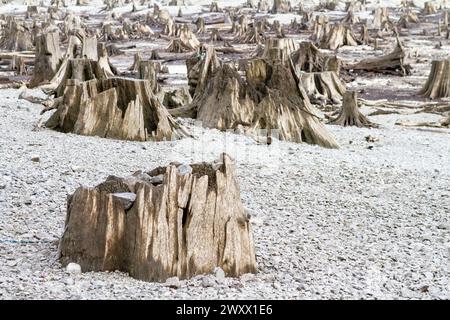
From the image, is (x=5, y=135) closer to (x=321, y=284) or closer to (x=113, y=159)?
(x=113, y=159)

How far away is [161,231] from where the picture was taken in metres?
4.23

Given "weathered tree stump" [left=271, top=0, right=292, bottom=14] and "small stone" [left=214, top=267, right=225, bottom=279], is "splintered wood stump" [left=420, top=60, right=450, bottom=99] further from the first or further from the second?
"weathered tree stump" [left=271, top=0, right=292, bottom=14]

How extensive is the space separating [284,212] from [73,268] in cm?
218

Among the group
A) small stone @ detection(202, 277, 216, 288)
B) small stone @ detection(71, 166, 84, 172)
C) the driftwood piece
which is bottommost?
the driftwood piece

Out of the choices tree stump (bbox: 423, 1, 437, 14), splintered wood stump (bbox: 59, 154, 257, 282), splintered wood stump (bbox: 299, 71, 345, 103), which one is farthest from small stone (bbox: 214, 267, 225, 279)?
tree stump (bbox: 423, 1, 437, 14)

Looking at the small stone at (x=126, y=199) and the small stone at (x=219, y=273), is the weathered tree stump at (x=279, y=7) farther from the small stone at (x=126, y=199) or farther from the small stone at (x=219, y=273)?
the small stone at (x=219, y=273)

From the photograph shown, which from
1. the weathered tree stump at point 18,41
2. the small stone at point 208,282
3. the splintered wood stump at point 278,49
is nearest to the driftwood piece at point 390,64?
the splintered wood stump at point 278,49

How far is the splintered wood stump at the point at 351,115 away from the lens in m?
11.5

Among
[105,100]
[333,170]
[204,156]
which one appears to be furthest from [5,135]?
[333,170]

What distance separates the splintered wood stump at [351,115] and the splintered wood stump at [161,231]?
7.30 metres

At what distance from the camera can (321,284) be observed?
14.1 ft

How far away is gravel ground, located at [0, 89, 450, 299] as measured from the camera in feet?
13.7

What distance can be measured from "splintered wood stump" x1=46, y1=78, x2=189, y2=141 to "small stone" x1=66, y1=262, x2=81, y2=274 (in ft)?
14.2

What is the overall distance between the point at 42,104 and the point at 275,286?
23.8 ft
